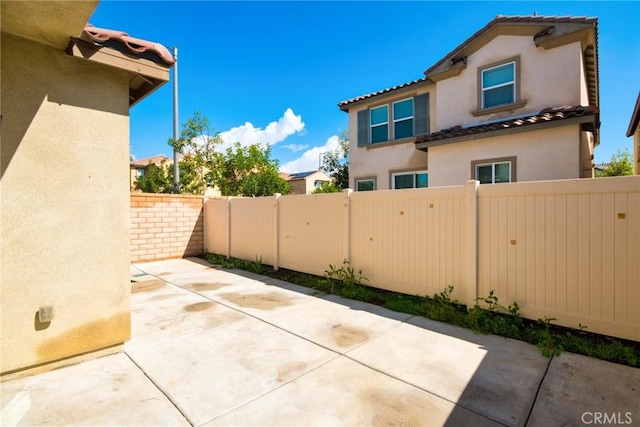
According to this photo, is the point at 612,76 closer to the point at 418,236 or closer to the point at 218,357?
the point at 418,236

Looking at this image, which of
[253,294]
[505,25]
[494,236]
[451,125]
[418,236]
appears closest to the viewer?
[494,236]

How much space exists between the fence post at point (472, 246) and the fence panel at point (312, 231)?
8.92 ft

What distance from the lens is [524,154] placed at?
313 inches

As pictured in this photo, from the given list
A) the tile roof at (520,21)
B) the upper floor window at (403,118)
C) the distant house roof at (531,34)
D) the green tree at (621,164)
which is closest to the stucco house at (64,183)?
the upper floor window at (403,118)

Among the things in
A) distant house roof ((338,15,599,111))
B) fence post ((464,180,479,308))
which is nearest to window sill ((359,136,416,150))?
distant house roof ((338,15,599,111))

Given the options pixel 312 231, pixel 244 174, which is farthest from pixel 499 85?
pixel 244 174

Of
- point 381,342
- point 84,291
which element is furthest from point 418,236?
point 84,291

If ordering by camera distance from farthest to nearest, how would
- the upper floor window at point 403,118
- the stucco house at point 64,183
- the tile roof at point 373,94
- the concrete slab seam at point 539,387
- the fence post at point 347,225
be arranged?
1. the upper floor window at point 403,118
2. the tile roof at point 373,94
3. the fence post at point 347,225
4. the stucco house at point 64,183
5. the concrete slab seam at point 539,387

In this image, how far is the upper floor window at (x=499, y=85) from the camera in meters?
9.02

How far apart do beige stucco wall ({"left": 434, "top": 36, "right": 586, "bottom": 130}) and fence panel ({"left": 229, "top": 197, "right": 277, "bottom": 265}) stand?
659cm

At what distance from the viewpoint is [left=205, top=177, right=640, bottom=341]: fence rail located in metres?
3.73

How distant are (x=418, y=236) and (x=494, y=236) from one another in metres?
1.29

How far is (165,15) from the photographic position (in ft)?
33.9

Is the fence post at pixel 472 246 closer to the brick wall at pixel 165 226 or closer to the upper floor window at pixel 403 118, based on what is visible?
the upper floor window at pixel 403 118
